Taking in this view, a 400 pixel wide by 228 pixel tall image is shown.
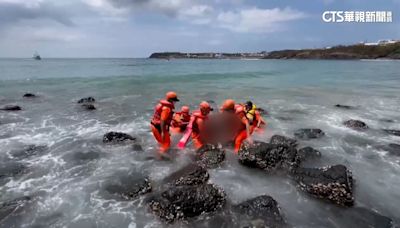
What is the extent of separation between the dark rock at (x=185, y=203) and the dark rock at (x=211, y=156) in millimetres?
2566

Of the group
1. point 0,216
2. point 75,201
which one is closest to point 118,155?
point 75,201

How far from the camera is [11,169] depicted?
9867mm

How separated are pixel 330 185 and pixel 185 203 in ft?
12.2

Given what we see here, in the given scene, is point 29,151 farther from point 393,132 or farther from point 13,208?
point 393,132

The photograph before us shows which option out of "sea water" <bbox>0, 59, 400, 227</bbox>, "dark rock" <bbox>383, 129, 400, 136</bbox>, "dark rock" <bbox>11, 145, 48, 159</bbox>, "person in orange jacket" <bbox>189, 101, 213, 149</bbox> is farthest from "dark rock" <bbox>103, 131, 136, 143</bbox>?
"dark rock" <bbox>383, 129, 400, 136</bbox>

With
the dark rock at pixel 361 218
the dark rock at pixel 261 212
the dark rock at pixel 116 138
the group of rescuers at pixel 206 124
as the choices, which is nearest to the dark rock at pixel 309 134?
the group of rescuers at pixel 206 124

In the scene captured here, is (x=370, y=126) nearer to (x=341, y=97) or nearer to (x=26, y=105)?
(x=341, y=97)

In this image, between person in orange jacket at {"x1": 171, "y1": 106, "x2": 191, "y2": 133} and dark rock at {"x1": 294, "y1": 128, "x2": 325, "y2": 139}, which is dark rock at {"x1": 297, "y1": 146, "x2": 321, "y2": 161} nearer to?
dark rock at {"x1": 294, "y1": 128, "x2": 325, "y2": 139}

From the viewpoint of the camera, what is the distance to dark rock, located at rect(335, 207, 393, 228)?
6.93 meters

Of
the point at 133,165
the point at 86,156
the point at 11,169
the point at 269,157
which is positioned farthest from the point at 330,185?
the point at 11,169

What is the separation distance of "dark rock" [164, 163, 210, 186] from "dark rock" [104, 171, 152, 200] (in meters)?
0.68

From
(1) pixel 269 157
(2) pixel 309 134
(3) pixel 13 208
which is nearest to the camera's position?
(3) pixel 13 208

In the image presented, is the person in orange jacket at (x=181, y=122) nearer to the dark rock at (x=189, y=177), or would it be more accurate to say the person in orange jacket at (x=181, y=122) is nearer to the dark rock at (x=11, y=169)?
the dark rock at (x=189, y=177)

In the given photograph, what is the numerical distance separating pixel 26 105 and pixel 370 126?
21.6 metres
